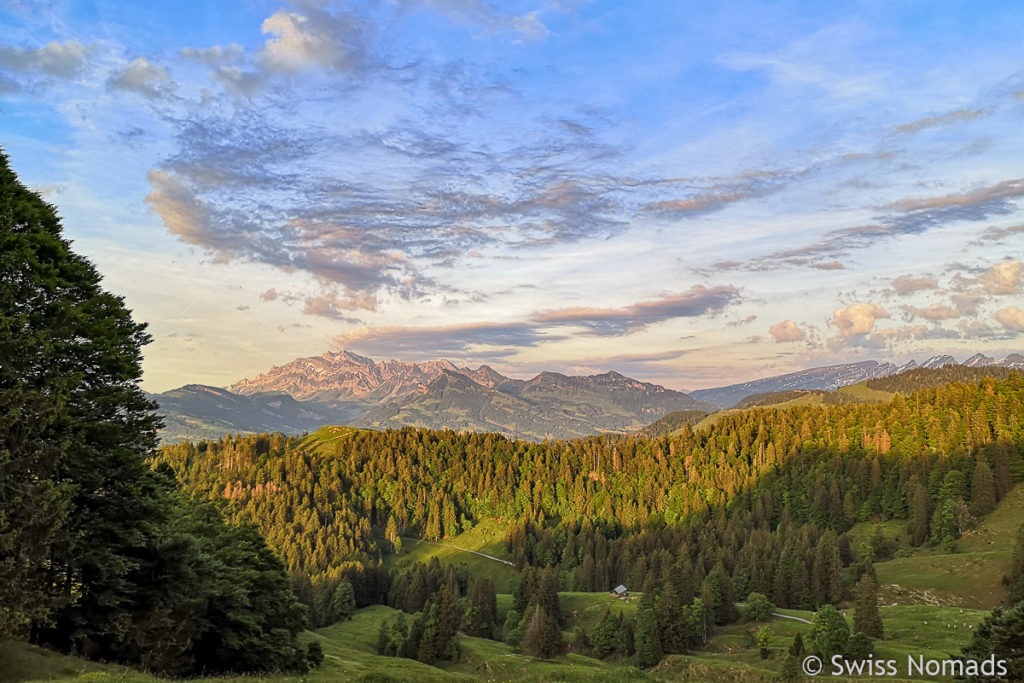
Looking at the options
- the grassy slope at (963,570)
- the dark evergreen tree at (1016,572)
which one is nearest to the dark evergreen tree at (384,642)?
the grassy slope at (963,570)

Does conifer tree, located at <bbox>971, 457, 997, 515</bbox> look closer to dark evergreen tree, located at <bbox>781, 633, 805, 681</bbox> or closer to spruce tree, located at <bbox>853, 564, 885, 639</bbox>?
spruce tree, located at <bbox>853, 564, 885, 639</bbox>

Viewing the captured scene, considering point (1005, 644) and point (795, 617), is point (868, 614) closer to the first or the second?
point (795, 617)

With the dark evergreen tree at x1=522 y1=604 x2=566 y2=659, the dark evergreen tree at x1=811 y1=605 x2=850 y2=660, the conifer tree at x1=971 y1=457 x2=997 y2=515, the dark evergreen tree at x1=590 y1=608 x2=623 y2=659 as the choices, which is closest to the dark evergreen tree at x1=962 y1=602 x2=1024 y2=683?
the dark evergreen tree at x1=811 y1=605 x2=850 y2=660

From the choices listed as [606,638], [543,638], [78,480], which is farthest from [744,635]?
[78,480]

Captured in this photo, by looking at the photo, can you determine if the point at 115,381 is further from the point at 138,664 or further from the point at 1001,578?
the point at 1001,578

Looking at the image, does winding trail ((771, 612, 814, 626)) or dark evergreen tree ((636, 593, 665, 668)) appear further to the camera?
winding trail ((771, 612, 814, 626))

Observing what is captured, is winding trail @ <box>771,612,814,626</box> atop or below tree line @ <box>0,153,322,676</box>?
below

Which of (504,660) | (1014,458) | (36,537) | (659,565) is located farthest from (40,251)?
(1014,458)

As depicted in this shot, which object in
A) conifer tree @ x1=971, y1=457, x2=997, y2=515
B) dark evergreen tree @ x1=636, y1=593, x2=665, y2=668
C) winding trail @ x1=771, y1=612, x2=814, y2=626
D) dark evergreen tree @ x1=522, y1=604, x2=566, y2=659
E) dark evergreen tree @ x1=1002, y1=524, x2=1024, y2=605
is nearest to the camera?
dark evergreen tree @ x1=1002, y1=524, x2=1024, y2=605

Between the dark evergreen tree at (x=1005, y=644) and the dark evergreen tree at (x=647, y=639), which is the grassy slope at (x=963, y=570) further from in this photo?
the dark evergreen tree at (x=1005, y=644)

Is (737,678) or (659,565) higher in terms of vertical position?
(737,678)

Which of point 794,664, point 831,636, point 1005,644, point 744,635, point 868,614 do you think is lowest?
point 744,635

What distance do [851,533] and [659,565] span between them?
6597cm

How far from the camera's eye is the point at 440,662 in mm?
121062
